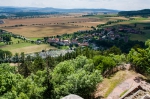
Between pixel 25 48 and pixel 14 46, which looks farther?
pixel 14 46

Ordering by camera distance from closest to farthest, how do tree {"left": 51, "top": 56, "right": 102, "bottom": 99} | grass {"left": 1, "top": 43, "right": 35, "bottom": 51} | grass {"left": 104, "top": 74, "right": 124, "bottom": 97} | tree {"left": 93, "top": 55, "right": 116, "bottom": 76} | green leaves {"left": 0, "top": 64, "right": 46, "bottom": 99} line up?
green leaves {"left": 0, "top": 64, "right": 46, "bottom": 99} < tree {"left": 51, "top": 56, "right": 102, "bottom": 99} < grass {"left": 104, "top": 74, "right": 124, "bottom": 97} < tree {"left": 93, "top": 55, "right": 116, "bottom": 76} < grass {"left": 1, "top": 43, "right": 35, "bottom": 51}

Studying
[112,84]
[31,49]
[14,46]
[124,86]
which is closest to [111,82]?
[112,84]

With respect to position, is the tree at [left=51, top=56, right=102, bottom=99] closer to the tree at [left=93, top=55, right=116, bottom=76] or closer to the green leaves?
the green leaves

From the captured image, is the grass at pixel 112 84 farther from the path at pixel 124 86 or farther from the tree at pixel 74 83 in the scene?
the tree at pixel 74 83

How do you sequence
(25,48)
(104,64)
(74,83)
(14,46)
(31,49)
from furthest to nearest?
(14,46) → (25,48) → (31,49) → (104,64) → (74,83)

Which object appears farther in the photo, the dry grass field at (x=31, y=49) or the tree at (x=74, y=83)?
the dry grass field at (x=31, y=49)

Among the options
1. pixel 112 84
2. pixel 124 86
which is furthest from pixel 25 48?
pixel 124 86

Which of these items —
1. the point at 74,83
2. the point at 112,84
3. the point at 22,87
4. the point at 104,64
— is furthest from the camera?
the point at 104,64

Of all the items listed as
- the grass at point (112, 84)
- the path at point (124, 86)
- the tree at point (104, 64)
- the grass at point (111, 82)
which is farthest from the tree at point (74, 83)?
the tree at point (104, 64)

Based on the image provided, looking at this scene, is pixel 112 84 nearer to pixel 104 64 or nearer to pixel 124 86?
pixel 124 86

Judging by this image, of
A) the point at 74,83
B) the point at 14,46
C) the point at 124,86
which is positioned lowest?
the point at 14,46

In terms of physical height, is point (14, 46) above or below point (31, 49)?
below

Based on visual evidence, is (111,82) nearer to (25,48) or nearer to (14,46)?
(25,48)

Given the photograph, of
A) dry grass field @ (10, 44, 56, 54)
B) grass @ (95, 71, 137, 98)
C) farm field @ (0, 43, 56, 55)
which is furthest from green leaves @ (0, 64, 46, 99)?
farm field @ (0, 43, 56, 55)
